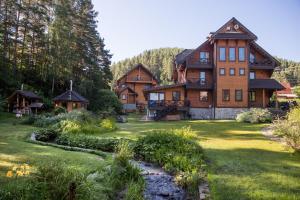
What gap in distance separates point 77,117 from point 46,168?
17.0 meters

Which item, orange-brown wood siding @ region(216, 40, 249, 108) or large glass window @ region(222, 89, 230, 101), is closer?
orange-brown wood siding @ region(216, 40, 249, 108)

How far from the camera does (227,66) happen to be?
117 feet

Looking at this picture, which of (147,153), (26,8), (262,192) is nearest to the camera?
(262,192)

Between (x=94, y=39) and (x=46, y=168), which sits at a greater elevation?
(x=94, y=39)

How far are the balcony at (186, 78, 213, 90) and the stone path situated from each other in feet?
84.1

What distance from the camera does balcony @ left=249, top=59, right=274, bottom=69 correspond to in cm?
3628

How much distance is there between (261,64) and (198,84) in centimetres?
820

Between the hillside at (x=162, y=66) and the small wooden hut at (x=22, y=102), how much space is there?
7778 centimetres

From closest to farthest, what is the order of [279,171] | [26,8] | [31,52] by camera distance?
[279,171], [26,8], [31,52]

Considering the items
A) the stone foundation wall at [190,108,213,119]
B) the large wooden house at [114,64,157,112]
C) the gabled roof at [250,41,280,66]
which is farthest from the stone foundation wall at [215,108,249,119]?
the large wooden house at [114,64,157,112]

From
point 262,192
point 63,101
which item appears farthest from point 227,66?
point 262,192

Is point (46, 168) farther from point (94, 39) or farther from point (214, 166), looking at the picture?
point (94, 39)

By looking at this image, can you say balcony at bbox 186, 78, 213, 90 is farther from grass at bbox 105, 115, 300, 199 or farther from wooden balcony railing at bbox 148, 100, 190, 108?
grass at bbox 105, 115, 300, 199

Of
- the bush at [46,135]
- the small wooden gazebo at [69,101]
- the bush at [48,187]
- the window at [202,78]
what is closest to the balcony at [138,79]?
the window at [202,78]
